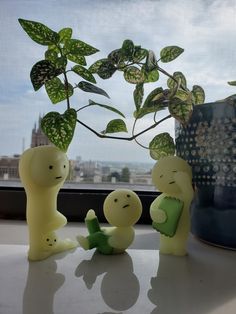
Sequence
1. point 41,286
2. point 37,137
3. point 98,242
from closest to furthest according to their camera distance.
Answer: point 41,286 < point 98,242 < point 37,137

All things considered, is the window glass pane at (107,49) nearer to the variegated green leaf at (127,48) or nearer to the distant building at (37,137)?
the distant building at (37,137)

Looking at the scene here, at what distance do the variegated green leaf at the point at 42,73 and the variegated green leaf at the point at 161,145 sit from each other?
0.20m

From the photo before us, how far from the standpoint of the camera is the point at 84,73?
51 cm

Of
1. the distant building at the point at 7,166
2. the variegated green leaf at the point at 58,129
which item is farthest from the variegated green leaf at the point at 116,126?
the distant building at the point at 7,166

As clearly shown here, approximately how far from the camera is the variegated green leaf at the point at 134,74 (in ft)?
1.78

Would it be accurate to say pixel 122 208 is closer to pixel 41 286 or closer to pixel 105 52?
pixel 41 286

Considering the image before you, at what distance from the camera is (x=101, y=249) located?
0.49 metres

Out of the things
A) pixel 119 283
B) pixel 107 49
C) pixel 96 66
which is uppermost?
pixel 107 49

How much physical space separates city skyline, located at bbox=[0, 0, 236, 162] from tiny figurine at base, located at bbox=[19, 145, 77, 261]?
1.09 ft

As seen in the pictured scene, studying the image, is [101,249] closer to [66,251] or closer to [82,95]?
[66,251]

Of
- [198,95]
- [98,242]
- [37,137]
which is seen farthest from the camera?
[37,137]

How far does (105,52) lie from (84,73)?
0.90 feet

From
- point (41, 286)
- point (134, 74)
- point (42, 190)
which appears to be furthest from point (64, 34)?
point (41, 286)

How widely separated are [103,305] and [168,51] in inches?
16.8
